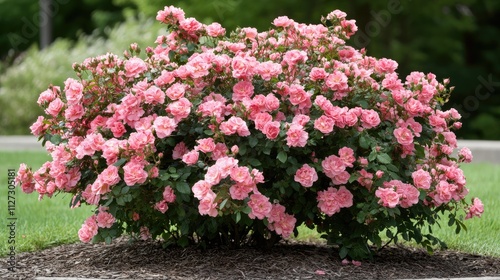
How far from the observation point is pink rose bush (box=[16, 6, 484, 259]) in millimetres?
4570

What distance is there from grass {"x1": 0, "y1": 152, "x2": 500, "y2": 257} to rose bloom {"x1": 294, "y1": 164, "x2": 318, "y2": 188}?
162 cm

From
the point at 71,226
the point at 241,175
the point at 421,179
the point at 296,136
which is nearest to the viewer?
the point at 241,175

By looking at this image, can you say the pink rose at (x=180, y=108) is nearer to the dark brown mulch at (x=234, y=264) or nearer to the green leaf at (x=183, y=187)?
the green leaf at (x=183, y=187)

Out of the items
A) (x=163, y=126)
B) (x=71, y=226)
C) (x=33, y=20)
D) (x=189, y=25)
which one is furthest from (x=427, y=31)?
(x=163, y=126)

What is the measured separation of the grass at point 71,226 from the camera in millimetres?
5863

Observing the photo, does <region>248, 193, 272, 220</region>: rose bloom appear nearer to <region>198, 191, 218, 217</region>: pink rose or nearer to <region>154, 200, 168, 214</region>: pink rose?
<region>198, 191, 218, 217</region>: pink rose

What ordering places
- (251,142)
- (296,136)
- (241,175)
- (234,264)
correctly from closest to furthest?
(241,175) → (296,136) → (251,142) → (234,264)

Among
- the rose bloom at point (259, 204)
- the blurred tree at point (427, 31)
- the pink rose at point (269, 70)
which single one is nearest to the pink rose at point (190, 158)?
the rose bloom at point (259, 204)

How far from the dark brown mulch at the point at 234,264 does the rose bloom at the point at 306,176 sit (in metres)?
0.54

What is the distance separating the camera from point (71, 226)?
656 cm

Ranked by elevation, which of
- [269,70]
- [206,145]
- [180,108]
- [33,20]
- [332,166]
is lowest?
[332,166]

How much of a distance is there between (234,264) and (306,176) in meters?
0.72

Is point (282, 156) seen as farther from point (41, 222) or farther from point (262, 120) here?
point (41, 222)

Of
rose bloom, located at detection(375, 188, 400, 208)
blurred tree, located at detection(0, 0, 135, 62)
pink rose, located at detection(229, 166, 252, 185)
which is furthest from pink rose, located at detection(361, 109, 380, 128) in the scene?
blurred tree, located at detection(0, 0, 135, 62)
